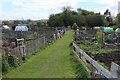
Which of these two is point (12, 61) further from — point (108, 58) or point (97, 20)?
point (97, 20)

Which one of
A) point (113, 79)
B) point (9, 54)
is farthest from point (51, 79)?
point (9, 54)

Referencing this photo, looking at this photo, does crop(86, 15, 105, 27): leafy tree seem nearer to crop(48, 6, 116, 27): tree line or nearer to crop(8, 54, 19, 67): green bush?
crop(48, 6, 116, 27): tree line

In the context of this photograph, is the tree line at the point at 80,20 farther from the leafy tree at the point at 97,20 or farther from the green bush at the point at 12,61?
the green bush at the point at 12,61

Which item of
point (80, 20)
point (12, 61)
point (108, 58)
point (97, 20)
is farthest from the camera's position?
point (80, 20)

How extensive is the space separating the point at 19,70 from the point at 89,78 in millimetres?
3991

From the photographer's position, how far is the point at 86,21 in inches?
2564

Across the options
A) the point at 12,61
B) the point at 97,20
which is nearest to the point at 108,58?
the point at 12,61

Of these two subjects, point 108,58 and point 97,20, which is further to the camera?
point 97,20

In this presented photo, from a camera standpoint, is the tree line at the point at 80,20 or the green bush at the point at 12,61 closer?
the green bush at the point at 12,61

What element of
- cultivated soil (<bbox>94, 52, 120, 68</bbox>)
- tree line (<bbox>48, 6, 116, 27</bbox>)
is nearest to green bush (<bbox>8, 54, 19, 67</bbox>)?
cultivated soil (<bbox>94, 52, 120, 68</bbox>)

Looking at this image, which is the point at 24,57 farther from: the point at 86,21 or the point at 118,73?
the point at 86,21

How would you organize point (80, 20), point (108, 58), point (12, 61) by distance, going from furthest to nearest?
point (80, 20)
point (108, 58)
point (12, 61)

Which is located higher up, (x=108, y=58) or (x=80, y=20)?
(x=80, y=20)

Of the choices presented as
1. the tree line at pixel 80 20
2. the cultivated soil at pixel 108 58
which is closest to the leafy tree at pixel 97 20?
the tree line at pixel 80 20
